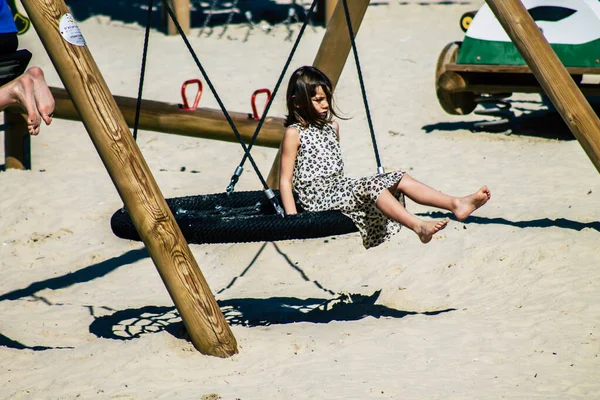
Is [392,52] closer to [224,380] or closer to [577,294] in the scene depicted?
[577,294]

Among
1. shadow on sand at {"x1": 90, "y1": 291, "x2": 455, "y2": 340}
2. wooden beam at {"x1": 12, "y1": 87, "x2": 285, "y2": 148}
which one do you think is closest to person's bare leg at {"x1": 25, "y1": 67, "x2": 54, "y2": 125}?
shadow on sand at {"x1": 90, "y1": 291, "x2": 455, "y2": 340}

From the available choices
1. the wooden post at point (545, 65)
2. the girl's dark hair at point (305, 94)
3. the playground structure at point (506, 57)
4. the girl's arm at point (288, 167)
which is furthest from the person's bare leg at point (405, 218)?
the playground structure at point (506, 57)

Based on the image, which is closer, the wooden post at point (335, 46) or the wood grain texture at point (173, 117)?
the wooden post at point (335, 46)

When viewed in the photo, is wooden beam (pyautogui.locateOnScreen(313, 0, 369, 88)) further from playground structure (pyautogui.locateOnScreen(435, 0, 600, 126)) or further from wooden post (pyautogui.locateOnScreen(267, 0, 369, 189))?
playground structure (pyautogui.locateOnScreen(435, 0, 600, 126))

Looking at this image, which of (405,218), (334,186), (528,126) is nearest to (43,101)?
(334,186)

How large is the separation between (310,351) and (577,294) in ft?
5.18

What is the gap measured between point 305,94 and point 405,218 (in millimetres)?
920

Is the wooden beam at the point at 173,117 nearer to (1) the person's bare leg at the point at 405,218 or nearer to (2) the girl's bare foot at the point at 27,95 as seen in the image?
(1) the person's bare leg at the point at 405,218

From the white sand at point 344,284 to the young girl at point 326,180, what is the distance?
58 cm

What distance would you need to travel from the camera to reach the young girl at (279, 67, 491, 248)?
3.89 metres

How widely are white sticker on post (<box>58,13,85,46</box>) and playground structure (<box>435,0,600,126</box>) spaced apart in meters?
5.05

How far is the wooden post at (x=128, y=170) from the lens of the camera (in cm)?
341

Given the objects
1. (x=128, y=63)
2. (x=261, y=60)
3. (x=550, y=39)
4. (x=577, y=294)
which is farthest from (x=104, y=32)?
(x=577, y=294)

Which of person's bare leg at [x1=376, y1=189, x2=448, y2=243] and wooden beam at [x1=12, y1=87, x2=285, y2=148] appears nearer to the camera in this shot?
person's bare leg at [x1=376, y1=189, x2=448, y2=243]
